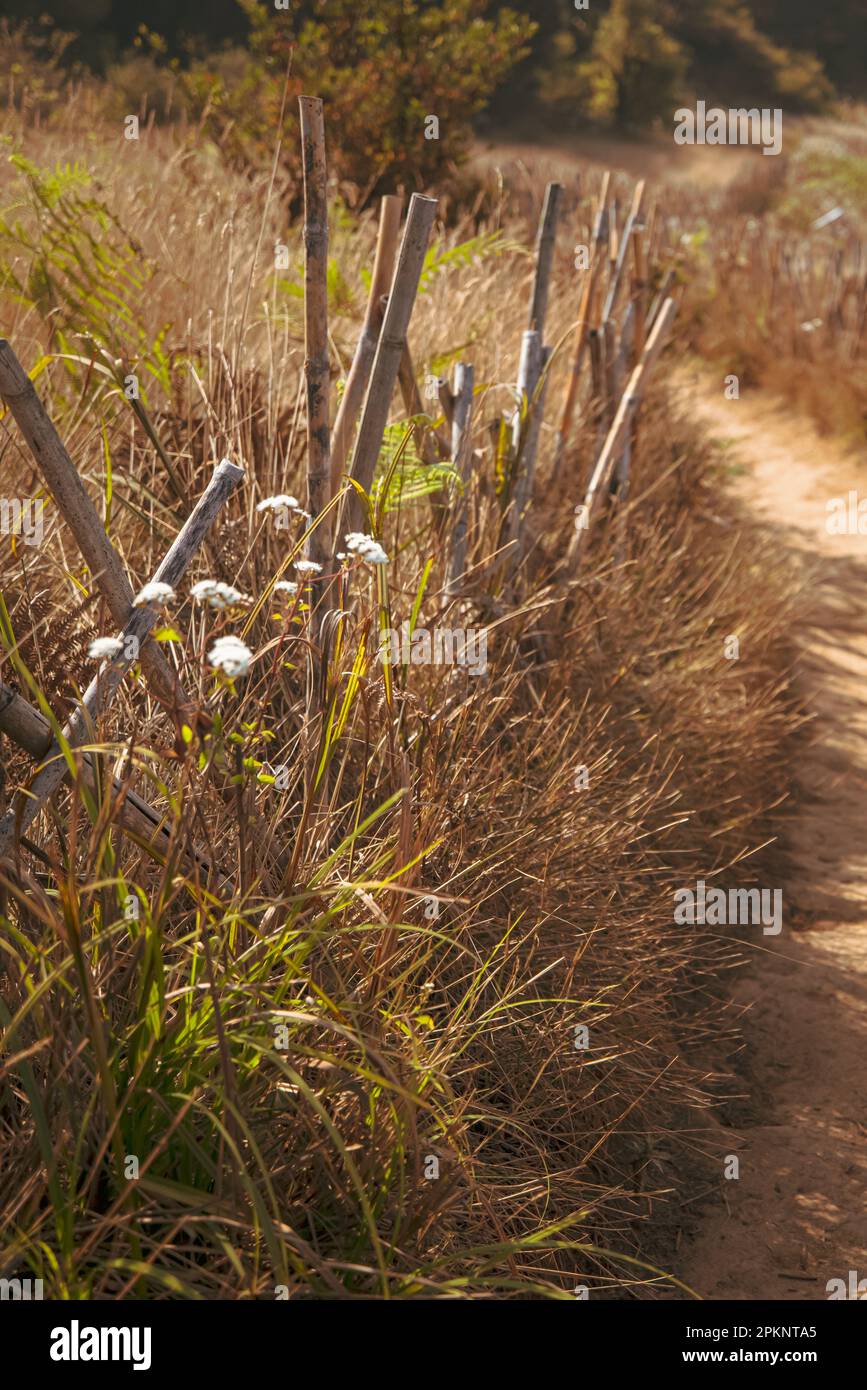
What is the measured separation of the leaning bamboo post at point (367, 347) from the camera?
84.7 inches

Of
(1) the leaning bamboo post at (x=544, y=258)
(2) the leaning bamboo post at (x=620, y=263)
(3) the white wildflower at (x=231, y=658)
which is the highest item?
(2) the leaning bamboo post at (x=620, y=263)

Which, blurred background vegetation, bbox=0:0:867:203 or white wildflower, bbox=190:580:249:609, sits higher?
blurred background vegetation, bbox=0:0:867:203

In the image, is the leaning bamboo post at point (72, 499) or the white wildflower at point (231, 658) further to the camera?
the leaning bamboo post at point (72, 499)

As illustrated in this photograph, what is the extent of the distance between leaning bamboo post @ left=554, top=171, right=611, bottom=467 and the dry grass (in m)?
0.15

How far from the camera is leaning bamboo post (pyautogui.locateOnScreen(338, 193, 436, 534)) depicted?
76.7 inches

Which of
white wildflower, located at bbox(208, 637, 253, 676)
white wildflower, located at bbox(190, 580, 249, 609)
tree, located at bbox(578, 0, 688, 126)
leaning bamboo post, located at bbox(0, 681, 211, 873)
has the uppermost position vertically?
tree, located at bbox(578, 0, 688, 126)

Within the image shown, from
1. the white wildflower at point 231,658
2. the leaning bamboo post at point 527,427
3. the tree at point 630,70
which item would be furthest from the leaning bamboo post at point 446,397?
the tree at point 630,70

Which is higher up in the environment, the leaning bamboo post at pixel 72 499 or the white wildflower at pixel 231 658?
the leaning bamboo post at pixel 72 499

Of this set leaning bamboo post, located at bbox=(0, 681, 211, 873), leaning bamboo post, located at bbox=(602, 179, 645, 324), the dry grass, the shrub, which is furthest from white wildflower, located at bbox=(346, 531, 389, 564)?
the shrub

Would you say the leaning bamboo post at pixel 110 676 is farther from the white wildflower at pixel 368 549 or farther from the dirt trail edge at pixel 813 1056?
the dirt trail edge at pixel 813 1056

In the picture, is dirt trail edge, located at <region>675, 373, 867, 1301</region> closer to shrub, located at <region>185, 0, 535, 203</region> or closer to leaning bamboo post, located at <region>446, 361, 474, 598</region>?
leaning bamboo post, located at <region>446, 361, 474, 598</region>

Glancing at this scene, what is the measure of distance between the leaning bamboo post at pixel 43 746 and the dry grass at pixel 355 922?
43mm

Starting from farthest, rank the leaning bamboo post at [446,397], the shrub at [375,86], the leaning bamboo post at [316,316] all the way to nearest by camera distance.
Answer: the shrub at [375,86] → the leaning bamboo post at [446,397] → the leaning bamboo post at [316,316]
